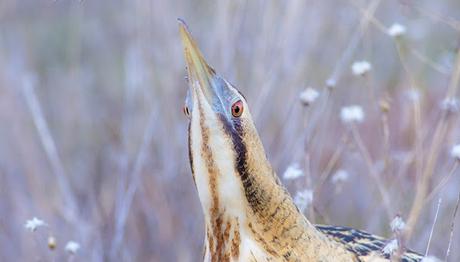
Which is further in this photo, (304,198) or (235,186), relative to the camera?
(304,198)

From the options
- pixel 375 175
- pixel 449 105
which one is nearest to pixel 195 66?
pixel 449 105

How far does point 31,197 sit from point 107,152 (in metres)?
0.41

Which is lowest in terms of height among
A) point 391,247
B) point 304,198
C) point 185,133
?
point 391,247

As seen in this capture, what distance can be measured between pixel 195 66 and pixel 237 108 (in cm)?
13

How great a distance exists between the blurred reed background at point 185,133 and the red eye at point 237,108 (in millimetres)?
969

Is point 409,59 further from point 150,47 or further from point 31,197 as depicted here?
point 31,197

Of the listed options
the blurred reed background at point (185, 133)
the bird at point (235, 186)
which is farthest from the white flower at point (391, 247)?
the blurred reed background at point (185, 133)

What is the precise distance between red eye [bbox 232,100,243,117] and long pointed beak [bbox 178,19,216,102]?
0.06 metres

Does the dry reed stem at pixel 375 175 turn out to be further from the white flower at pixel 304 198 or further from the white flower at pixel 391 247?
the white flower at pixel 391 247

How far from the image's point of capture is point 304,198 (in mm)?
3195

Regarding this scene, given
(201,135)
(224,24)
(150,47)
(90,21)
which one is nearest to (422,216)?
(224,24)

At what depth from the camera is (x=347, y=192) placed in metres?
4.77

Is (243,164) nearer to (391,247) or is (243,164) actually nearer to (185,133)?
(391,247)

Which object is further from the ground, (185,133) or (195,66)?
(185,133)
